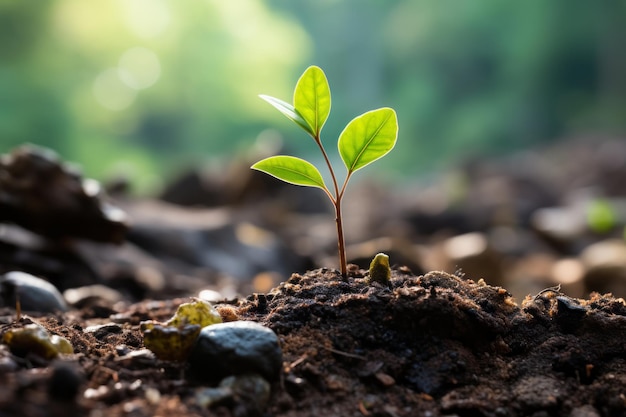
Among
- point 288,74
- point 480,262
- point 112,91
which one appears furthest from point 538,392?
point 288,74

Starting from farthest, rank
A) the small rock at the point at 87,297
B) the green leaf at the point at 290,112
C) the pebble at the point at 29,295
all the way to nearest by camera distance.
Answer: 1. the small rock at the point at 87,297
2. the pebble at the point at 29,295
3. the green leaf at the point at 290,112

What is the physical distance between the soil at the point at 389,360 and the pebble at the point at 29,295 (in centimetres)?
56

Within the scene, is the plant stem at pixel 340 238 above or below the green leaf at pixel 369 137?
below

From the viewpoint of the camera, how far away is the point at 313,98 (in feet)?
4.48

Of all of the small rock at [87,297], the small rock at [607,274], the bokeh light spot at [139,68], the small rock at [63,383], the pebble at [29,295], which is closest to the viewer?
the small rock at [63,383]

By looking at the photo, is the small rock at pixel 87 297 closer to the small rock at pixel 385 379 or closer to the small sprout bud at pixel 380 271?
the small sprout bud at pixel 380 271

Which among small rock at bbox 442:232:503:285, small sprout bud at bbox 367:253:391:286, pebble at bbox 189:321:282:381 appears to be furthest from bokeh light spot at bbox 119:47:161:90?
pebble at bbox 189:321:282:381

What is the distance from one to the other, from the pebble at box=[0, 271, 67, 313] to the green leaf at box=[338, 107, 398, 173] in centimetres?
125

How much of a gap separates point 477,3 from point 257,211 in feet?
54.6

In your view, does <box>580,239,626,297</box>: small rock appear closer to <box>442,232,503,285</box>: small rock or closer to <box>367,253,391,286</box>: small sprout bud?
<box>442,232,503,285</box>: small rock

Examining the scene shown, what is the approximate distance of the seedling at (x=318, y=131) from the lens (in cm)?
134

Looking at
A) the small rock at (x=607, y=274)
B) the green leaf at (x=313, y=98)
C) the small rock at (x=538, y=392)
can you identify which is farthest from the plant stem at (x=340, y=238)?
the small rock at (x=607, y=274)

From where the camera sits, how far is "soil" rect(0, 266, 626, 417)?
3.36 ft

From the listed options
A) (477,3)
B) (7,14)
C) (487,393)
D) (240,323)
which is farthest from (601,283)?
(477,3)
